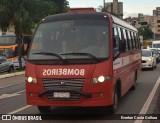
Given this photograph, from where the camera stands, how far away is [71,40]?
10.7 meters

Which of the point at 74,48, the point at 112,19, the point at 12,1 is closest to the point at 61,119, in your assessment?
the point at 74,48

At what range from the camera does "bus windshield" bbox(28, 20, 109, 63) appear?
10.4 m

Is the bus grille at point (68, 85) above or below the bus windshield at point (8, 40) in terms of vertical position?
above

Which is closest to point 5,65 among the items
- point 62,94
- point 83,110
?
point 83,110

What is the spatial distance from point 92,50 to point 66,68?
2.61 ft

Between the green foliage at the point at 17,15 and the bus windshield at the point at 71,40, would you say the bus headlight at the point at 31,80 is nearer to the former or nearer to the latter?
the bus windshield at the point at 71,40

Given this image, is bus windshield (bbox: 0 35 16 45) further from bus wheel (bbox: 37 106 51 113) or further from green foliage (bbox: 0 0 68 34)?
bus wheel (bbox: 37 106 51 113)

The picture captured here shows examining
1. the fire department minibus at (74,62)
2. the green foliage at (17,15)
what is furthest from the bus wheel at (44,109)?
the green foliage at (17,15)

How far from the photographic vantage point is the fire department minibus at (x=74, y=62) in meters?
9.98

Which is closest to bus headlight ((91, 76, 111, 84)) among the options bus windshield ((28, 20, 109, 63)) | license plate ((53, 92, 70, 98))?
bus windshield ((28, 20, 109, 63))

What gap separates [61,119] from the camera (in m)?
10.5

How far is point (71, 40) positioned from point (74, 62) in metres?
0.72

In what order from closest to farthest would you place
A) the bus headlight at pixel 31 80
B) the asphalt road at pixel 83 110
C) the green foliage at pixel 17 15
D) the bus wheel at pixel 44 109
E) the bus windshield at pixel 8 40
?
the bus headlight at pixel 31 80, the asphalt road at pixel 83 110, the bus wheel at pixel 44 109, the green foliage at pixel 17 15, the bus windshield at pixel 8 40

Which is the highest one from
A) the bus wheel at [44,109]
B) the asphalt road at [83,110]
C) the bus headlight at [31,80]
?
the bus headlight at [31,80]
